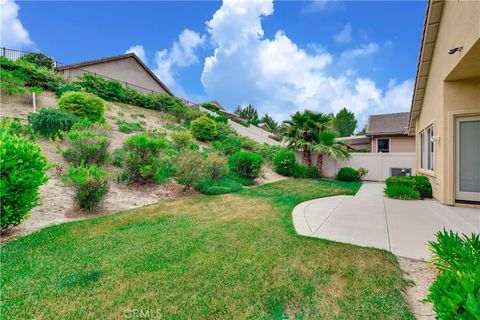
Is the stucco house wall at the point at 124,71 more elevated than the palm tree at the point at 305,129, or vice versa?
the stucco house wall at the point at 124,71

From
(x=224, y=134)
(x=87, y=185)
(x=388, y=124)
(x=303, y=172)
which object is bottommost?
(x=303, y=172)

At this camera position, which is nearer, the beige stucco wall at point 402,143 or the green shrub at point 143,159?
the green shrub at point 143,159

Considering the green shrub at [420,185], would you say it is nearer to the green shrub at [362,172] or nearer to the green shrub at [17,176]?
the green shrub at [362,172]

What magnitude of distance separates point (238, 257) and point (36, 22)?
10.8m

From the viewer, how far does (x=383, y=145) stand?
1639 centimetres

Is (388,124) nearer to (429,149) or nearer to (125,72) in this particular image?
(429,149)

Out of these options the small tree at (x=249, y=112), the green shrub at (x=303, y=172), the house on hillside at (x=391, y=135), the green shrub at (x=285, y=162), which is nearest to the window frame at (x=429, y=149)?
the green shrub at (x=303, y=172)

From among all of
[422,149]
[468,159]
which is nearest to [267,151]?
[422,149]

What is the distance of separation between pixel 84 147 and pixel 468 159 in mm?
11080

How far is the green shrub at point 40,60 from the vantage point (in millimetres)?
17428

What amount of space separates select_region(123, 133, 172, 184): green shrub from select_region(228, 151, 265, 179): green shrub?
399 centimetres

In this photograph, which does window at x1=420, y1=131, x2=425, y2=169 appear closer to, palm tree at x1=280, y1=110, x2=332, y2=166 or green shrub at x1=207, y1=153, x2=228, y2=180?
palm tree at x1=280, y1=110, x2=332, y2=166

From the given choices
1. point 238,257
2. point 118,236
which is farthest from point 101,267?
point 238,257

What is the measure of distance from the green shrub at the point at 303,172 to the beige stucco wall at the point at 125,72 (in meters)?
20.3
